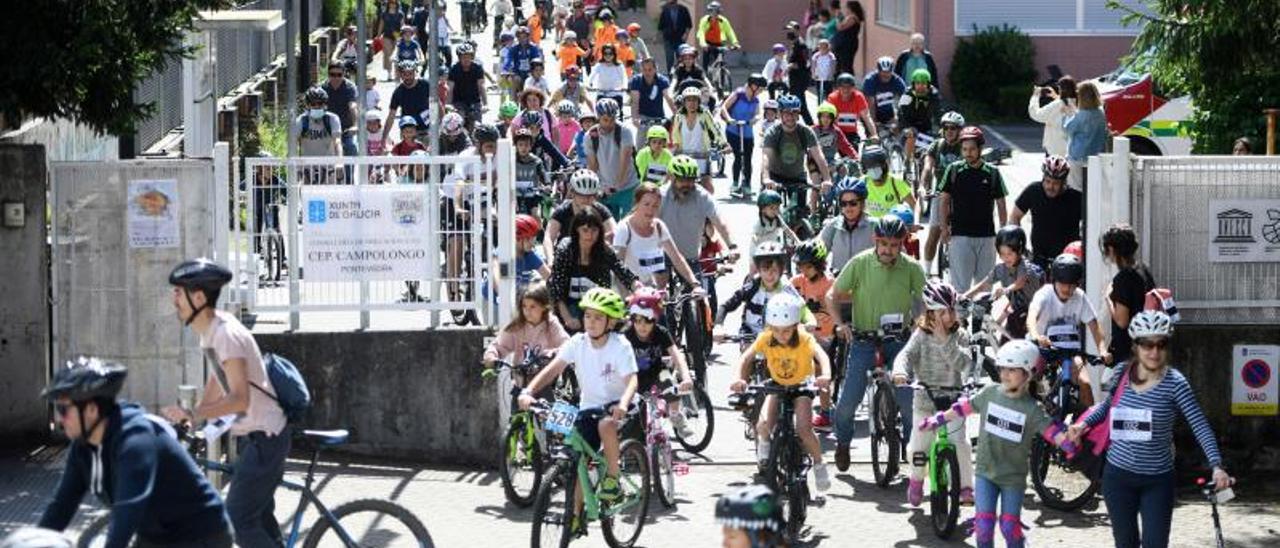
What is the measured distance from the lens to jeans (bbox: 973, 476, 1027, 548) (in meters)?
12.4

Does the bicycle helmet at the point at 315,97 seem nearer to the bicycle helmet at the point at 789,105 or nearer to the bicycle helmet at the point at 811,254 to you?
the bicycle helmet at the point at 789,105

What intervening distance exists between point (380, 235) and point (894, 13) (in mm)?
26321

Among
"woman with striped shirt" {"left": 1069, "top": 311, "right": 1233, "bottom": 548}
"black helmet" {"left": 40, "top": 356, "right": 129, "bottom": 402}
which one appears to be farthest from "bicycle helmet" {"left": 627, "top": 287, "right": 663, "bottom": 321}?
"black helmet" {"left": 40, "top": 356, "right": 129, "bottom": 402}

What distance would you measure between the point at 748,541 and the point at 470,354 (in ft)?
27.1

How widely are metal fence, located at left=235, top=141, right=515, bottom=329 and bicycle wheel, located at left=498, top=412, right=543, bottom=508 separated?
1.70 m

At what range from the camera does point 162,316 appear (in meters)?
15.8

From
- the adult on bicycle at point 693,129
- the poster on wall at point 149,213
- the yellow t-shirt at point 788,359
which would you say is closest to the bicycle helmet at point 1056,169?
the yellow t-shirt at point 788,359

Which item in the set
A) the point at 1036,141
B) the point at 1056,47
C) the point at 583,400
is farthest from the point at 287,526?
the point at 1056,47

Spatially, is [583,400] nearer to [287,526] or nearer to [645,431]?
[645,431]

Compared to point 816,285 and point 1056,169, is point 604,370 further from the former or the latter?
point 1056,169

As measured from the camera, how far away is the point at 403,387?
633 inches

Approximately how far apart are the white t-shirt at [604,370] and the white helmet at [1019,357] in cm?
197

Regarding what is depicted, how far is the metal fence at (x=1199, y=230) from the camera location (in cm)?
1584

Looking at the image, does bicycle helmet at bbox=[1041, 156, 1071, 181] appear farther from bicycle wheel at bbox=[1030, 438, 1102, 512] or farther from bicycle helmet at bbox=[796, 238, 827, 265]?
bicycle wheel at bbox=[1030, 438, 1102, 512]
